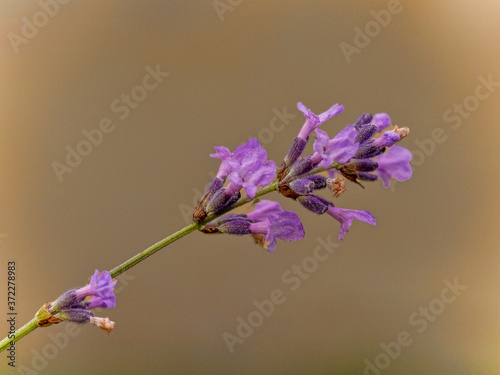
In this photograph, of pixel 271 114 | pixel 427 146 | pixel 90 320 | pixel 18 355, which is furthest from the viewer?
pixel 427 146

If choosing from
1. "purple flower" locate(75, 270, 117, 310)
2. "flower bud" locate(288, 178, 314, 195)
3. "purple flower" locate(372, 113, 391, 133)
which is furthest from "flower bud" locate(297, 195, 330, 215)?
"purple flower" locate(75, 270, 117, 310)

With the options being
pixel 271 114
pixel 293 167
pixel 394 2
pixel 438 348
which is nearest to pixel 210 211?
pixel 293 167

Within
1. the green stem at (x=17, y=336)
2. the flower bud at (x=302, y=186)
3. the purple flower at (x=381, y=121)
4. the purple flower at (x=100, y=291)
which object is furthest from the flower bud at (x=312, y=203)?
the green stem at (x=17, y=336)

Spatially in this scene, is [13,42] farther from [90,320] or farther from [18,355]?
[90,320]

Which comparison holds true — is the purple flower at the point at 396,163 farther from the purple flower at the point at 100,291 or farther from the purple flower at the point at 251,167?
the purple flower at the point at 100,291

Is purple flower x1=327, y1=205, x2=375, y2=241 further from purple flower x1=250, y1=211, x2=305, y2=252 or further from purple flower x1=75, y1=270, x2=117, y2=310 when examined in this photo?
purple flower x1=75, y1=270, x2=117, y2=310

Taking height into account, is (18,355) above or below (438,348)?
above
